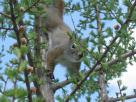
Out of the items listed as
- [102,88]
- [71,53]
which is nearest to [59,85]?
[102,88]

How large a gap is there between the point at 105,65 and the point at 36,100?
2517 mm

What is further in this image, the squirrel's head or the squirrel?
the squirrel's head

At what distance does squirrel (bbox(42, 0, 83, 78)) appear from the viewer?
6773mm

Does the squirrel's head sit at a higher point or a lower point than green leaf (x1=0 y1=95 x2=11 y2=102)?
lower

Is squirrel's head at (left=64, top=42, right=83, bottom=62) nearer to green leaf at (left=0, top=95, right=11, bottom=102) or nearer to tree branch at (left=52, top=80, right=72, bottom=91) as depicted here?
tree branch at (left=52, top=80, right=72, bottom=91)

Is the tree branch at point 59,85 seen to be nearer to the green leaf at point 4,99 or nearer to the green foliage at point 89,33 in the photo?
the green foliage at point 89,33

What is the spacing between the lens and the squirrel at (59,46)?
677cm

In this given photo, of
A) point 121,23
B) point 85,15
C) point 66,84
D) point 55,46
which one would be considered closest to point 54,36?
point 55,46

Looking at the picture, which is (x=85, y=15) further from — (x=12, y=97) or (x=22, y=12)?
(x=12, y=97)

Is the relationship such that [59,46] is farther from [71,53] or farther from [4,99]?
[4,99]

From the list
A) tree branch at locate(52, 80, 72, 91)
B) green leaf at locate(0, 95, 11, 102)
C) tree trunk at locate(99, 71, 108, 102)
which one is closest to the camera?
green leaf at locate(0, 95, 11, 102)

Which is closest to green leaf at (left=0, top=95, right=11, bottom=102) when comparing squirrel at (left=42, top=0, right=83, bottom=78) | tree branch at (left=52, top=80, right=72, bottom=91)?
tree branch at (left=52, top=80, right=72, bottom=91)

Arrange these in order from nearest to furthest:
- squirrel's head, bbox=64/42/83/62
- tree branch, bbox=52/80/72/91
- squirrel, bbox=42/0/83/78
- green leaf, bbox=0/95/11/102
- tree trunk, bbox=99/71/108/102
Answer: green leaf, bbox=0/95/11/102
tree branch, bbox=52/80/72/91
tree trunk, bbox=99/71/108/102
squirrel, bbox=42/0/83/78
squirrel's head, bbox=64/42/83/62

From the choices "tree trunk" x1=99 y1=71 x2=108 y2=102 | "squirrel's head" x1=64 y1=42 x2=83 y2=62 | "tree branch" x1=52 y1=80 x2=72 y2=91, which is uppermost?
"squirrel's head" x1=64 y1=42 x2=83 y2=62
